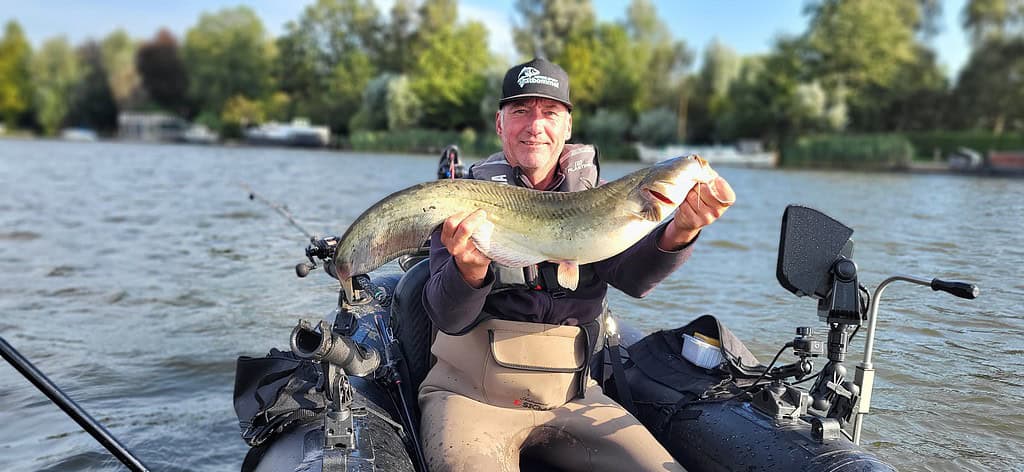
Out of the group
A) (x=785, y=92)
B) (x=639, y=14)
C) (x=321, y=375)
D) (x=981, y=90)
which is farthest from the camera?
(x=639, y=14)

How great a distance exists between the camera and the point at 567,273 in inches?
118

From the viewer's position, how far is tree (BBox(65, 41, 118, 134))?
8381cm

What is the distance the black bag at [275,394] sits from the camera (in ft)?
10.7

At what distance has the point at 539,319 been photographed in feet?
11.1

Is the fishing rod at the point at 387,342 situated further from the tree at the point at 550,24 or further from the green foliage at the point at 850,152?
the tree at the point at 550,24

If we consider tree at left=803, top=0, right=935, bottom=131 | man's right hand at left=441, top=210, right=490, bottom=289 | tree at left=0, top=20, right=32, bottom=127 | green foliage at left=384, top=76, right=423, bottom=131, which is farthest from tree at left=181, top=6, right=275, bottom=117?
man's right hand at left=441, top=210, right=490, bottom=289

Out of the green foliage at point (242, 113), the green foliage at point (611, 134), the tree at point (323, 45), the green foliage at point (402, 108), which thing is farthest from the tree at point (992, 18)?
the green foliage at point (242, 113)

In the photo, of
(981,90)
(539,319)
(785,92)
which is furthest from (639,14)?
(539,319)

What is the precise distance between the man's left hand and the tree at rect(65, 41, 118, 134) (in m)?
94.1

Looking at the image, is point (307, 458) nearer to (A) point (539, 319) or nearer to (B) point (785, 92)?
(A) point (539, 319)

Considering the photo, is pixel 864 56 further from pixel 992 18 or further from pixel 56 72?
pixel 56 72

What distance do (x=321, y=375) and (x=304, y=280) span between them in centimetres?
703

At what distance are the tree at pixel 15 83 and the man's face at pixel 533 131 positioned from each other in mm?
97789

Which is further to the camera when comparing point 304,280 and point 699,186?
point 304,280
